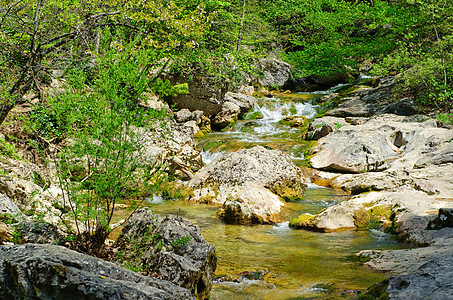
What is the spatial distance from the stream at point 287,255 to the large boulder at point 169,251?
0.40 m

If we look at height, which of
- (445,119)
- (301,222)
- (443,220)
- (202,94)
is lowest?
(301,222)

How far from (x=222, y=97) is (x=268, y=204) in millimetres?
13338

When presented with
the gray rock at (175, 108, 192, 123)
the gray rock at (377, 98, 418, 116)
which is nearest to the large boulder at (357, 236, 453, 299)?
the gray rock at (377, 98, 418, 116)

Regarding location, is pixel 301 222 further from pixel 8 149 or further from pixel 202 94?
pixel 202 94

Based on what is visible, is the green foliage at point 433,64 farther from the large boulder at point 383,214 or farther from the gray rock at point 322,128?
the large boulder at point 383,214

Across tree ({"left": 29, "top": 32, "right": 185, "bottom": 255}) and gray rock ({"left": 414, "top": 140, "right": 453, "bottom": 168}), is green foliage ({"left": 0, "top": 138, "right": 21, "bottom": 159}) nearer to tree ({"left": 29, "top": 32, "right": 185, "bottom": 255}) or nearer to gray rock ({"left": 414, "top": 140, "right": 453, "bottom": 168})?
tree ({"left": 29, "top": 32, "right": 185, "bottom": 255})

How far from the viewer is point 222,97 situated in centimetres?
2088

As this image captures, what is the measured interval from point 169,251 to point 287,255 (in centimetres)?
267

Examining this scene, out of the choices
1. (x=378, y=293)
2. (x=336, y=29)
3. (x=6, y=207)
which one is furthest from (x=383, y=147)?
(x=336, y=29)

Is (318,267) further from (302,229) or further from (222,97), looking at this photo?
(222,97)

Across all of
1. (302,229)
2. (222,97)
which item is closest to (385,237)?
(302,229)

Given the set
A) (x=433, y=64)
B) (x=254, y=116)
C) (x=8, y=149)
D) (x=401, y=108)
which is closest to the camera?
(x=8, y=149)

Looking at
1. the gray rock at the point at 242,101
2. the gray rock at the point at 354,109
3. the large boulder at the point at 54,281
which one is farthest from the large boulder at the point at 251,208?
the gray rock at the point at 242,101

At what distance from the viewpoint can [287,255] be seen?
19.4 feet
